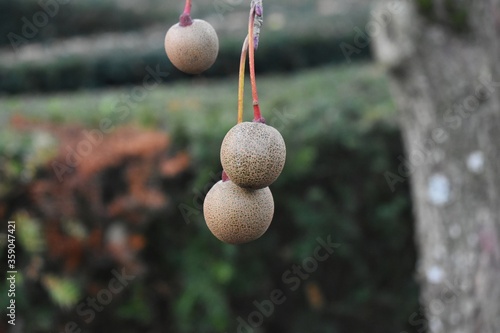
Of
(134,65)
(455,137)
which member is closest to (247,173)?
(455,137)

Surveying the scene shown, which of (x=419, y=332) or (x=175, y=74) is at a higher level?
(x=175, y=74)

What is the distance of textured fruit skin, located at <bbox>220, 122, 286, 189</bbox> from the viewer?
2.85 feet

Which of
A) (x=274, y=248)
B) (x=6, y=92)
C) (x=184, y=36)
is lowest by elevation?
(x=274, y=248)

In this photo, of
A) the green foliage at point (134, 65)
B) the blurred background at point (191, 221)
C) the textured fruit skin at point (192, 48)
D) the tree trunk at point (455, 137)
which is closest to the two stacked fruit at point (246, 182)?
the textured fruit skin at point (192, 48)

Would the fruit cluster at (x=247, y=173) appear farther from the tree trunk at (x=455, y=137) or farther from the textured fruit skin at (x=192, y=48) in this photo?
the tree trunk at (x=455, y=137)

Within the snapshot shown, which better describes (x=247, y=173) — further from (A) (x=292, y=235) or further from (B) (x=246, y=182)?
(A) (x=292, y=235)

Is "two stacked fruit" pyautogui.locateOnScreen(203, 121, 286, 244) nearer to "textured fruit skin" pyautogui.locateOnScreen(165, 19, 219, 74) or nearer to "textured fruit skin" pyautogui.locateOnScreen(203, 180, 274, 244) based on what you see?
"textured fruit skin" pyautogui.locateOnScreen(203, 180, 274, 244)

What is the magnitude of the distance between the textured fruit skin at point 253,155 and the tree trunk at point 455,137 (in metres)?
2.01

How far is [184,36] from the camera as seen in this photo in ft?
3.38

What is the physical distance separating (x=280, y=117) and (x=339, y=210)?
0.56 meters

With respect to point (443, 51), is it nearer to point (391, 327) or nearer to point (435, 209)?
point (435, 209)

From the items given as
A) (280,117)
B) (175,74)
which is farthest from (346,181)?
(175,74)

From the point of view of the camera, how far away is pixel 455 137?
2.78 m

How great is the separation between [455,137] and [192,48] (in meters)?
1.97
